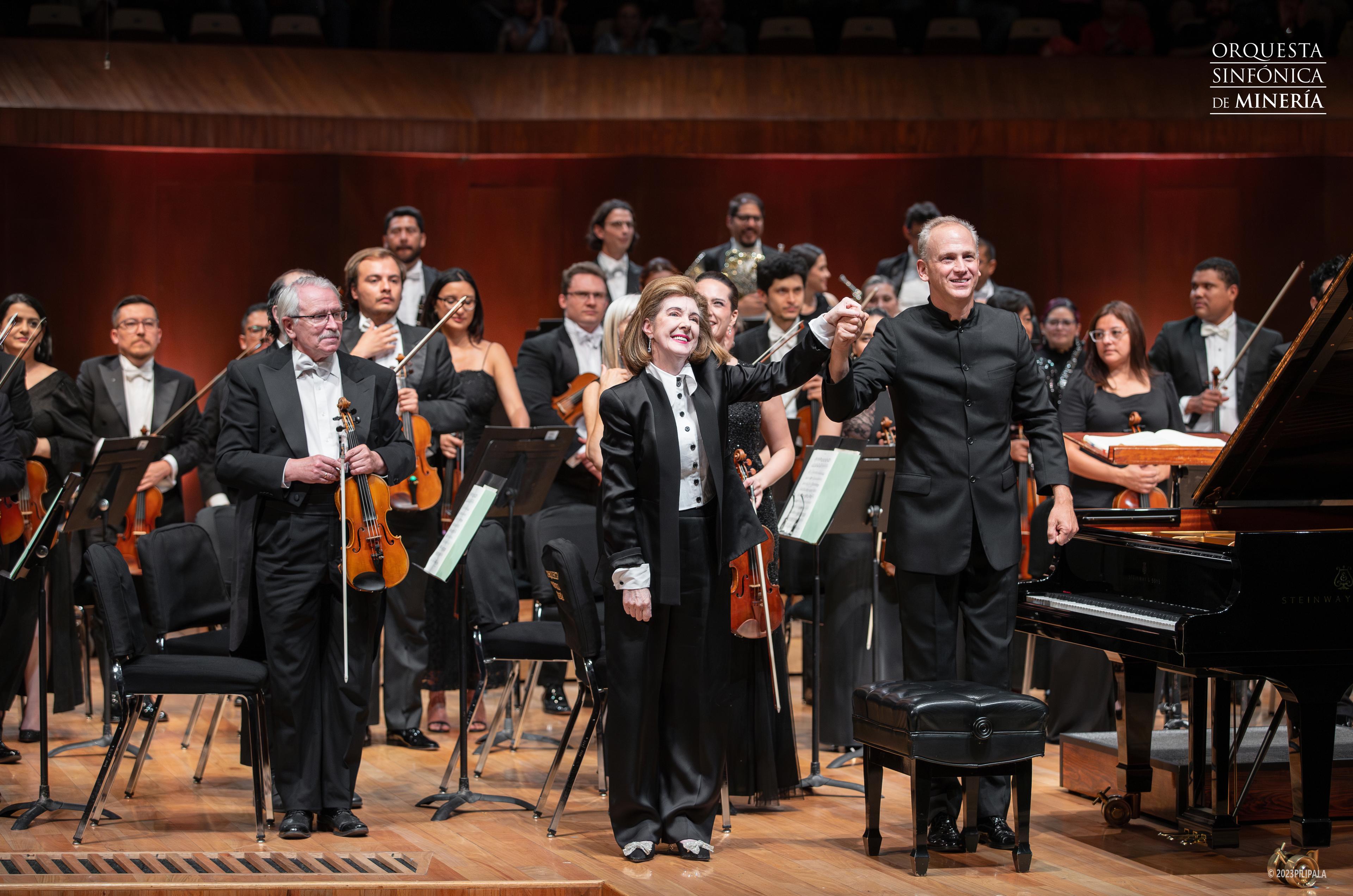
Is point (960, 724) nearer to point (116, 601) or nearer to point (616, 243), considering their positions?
point (116, 601)

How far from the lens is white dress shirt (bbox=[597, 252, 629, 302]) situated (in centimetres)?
639

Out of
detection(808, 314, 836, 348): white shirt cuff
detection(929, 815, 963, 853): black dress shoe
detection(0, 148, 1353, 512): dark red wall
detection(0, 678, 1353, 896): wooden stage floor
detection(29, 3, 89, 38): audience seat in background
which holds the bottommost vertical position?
detection(0, 678, 1353, 896): wooden stage floor

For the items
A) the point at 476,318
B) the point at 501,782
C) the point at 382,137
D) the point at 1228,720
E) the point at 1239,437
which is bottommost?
the point at 501,782

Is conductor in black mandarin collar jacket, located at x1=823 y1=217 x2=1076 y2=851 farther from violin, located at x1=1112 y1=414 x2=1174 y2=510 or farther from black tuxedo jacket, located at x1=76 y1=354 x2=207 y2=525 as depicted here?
black tuxedo jacket, located at x1=76 y1=354 x2=207 y2=525

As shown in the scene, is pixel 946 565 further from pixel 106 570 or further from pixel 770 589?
pixel 106 570

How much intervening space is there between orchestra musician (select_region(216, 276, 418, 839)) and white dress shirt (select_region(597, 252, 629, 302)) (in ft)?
8.56

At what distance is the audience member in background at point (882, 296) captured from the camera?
6168 mm

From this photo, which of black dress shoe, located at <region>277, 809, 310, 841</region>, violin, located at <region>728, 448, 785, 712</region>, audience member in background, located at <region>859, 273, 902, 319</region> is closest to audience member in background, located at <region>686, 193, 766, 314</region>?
audience member in background, located at <region>859, 273, 902, 319</region>

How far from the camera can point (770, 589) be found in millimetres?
3832

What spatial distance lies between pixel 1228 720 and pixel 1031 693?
7.67ft

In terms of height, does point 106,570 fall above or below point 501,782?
above

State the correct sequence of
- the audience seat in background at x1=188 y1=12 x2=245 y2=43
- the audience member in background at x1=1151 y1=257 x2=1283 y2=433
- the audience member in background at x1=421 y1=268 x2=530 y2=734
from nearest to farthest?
the audience member in background at x1=421 y1=268 x2=530 y2=734, the audience member in background at x1=1151 y1=257 x2=1283 y2=433, the audience seat in background at x1=188 y1=12 x2=245 y2=43

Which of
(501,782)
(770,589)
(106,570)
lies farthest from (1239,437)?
(106,570)

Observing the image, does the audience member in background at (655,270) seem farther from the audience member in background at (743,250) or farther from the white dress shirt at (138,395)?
the white dress shirt at (138,395)
